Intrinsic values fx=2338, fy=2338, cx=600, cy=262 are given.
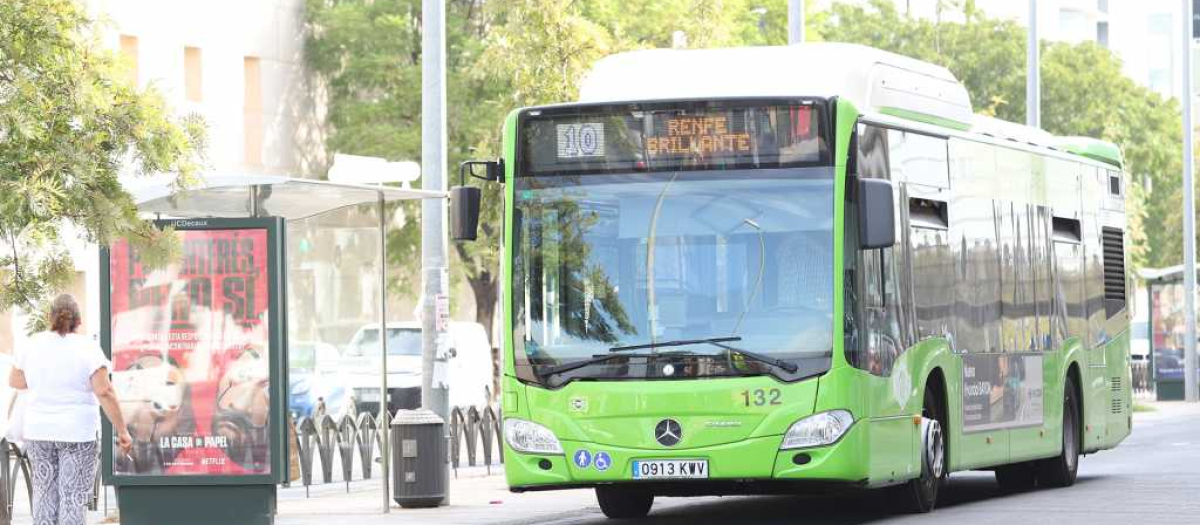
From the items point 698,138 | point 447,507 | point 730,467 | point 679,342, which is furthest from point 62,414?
point 447,507

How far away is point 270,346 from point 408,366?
64.3 feet

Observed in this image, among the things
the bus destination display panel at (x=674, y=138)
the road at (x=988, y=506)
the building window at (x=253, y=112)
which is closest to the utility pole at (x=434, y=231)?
the road at (x=988, y=506)

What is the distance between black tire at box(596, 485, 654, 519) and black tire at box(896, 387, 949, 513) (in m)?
1.91

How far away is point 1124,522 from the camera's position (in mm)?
15969

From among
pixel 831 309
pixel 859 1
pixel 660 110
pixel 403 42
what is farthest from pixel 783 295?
pixel 859 1

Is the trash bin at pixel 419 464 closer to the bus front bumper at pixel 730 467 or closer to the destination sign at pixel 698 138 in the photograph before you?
the bus front bumper at pixel 730 467

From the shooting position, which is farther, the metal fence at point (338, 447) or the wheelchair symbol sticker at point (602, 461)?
the metal fence at point (338, 447)

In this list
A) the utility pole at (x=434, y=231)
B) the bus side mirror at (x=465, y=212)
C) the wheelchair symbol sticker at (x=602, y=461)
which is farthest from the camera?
the utility pole at (x=434, y=231)

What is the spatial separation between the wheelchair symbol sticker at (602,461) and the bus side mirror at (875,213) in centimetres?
212

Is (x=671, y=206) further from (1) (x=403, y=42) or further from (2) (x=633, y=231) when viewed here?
(1) (x=403, y=42)

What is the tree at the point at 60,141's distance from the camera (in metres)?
13.7

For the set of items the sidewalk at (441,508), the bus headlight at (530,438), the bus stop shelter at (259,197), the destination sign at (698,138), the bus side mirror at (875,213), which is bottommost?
the sidewalk at (441,508)

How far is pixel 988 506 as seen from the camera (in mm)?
17984

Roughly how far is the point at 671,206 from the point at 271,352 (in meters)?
Answer: 3.03
